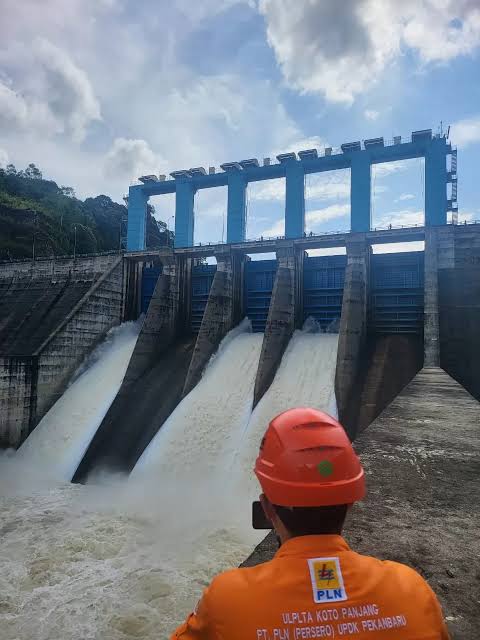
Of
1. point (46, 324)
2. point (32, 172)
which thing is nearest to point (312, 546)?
point (46, 324)

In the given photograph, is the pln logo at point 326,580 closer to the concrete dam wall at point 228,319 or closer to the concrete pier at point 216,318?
the concrete dam wall at point 228,319

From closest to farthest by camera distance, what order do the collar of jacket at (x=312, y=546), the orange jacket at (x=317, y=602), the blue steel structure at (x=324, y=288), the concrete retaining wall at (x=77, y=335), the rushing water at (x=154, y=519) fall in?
the orange jacket at (x=317, y=602) → the collar of jacket at (x=312, y=546) → the rushing water at (x=154, y=519) → the concrete retaining wall at (x=77, y=335) → the blue steel structure at (x=324, y=288)

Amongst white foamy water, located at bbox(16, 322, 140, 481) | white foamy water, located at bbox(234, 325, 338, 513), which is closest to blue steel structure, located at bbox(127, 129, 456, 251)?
white foamy water, located at bbox(234, 325, 338, 513)

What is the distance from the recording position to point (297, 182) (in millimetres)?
23281

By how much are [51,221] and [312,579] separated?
121 ft

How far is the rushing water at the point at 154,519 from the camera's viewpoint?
732 cm

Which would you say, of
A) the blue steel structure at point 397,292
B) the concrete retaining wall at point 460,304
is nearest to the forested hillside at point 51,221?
the blue steel structure at point 397,292

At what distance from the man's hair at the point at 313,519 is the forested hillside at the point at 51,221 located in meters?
31.4

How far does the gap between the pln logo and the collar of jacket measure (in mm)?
28

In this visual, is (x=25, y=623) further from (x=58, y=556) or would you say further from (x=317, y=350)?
(x=317, y=350)

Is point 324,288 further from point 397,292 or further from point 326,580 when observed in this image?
point 326,580

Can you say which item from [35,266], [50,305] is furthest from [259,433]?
[35,266]

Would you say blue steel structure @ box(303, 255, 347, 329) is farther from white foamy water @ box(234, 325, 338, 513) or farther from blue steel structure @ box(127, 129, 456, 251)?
blue steel structure @ box(127, 129, 456, 251)

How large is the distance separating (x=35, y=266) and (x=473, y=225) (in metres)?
20.8
